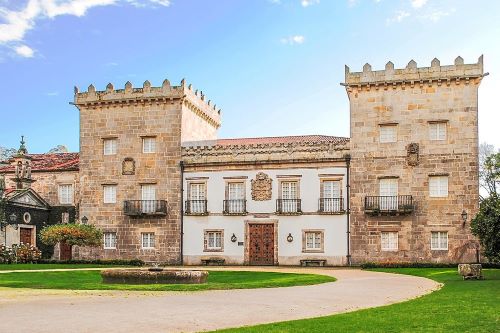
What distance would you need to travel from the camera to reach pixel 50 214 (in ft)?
136

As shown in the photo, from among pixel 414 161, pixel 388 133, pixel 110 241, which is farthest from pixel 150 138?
pixel 414 161

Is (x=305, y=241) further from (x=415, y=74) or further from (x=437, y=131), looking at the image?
(x=415, y=74)

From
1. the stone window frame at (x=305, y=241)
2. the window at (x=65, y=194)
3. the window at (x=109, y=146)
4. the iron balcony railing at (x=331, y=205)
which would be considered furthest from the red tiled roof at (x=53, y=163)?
the iron balcony railing at (x=331, y=205)

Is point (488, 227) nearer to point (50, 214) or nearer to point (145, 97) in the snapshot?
point (145, 97)

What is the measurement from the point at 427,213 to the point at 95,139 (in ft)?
64.7

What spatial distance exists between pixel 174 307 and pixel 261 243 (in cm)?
2411

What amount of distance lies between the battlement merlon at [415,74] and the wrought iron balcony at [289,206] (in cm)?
689

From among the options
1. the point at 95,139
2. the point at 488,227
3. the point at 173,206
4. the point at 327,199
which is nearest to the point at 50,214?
A: the point at 95,139

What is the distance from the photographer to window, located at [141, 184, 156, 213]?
3859cm

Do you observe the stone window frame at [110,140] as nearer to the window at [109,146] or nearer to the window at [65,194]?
the window at [109,146]

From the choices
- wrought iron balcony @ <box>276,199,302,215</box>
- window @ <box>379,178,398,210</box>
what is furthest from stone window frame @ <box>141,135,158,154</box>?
window @ <box>379,178,398,210</box>

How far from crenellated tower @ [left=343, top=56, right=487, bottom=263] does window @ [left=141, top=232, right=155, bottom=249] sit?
11510mm

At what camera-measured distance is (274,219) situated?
36938 millimetres

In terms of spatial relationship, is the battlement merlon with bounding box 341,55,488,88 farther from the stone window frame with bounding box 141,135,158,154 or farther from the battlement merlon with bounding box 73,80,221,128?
the stone window frame with bounding box 141,135,158,154
